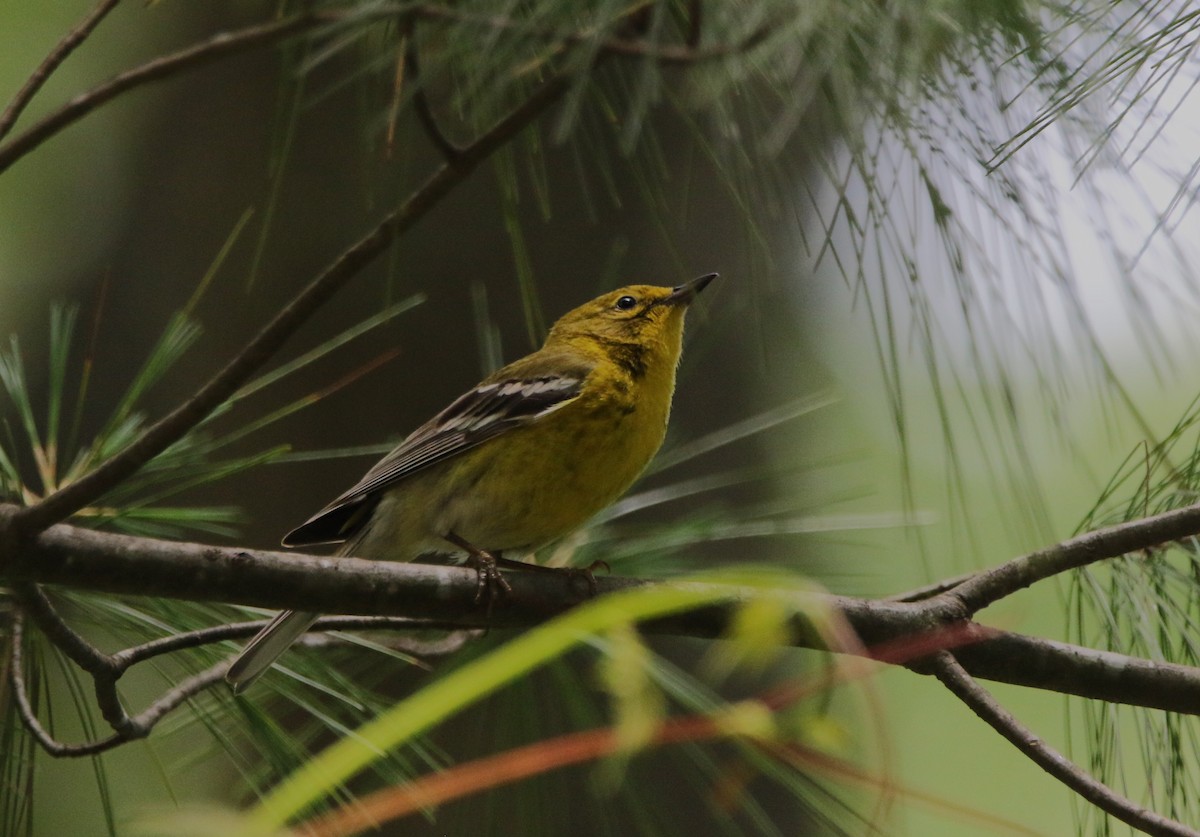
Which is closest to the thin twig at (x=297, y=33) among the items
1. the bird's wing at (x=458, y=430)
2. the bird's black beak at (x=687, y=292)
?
the bird's wing at (x=458, y=430)

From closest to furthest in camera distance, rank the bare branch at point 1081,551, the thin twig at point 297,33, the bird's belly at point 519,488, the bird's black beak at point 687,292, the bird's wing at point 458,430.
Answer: the thin twig at point 297,33
the bare branch at point 1081,551
the bird's belly at point 519,488
the bird's wing at point 458,430
the bird's black beak at point 687,292

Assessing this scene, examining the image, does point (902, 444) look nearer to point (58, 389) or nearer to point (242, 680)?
point (242, 680)

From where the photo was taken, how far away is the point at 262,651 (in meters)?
2.24

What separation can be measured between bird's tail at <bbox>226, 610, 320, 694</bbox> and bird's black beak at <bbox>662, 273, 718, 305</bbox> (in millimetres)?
1652

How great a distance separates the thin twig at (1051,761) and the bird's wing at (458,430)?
1472 millimetres

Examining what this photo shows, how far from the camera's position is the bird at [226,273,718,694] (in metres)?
3.04

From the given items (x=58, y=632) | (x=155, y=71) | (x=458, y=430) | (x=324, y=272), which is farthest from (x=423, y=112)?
(x=458, y=430)

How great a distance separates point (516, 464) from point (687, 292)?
864 millimetres

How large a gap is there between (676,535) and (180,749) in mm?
3158

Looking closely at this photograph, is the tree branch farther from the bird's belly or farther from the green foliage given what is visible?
the bird's belly

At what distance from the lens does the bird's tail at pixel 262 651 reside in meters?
2.18

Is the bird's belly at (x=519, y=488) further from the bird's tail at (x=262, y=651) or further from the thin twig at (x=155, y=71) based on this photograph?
the thin twig at (x=155, y=71)

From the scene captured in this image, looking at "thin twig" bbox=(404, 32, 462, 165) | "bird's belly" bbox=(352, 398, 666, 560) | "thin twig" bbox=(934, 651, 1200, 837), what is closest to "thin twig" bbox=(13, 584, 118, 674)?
"thin twig" bbox=(404, 32, 462, 165)

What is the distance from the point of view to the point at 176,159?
4.82 meters
